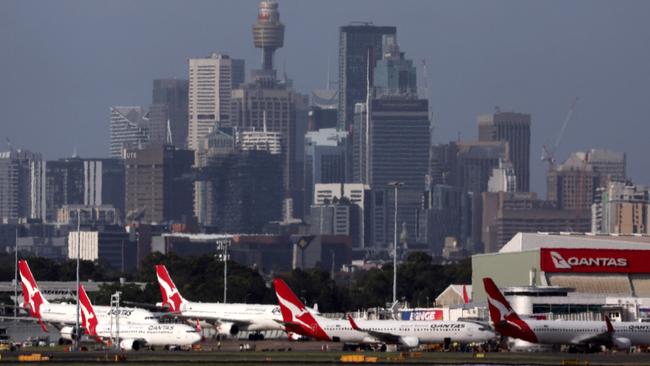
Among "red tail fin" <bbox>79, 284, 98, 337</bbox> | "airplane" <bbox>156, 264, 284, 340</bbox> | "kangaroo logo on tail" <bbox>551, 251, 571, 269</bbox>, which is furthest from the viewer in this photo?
"kangaroo logo on tail" <bbox>551, 251, 571, 269</bbox>

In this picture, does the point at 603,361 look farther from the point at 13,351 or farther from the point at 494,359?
the point at 13,351

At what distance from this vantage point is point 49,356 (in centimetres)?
12006

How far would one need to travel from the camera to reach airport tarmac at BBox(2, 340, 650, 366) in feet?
366

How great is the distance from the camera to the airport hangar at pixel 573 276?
163m

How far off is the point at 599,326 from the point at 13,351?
3704 cm

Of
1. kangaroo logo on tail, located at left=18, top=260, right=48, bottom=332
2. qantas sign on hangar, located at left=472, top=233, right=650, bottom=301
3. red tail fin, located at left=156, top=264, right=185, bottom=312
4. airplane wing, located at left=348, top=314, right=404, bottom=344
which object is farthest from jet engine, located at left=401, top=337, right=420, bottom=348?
red tail fin, located at left=156, top=264, right=185, bottom=312

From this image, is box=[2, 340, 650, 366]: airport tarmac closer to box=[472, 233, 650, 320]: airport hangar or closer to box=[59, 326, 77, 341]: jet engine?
box=[59, 326, 77, 341]: jet engine

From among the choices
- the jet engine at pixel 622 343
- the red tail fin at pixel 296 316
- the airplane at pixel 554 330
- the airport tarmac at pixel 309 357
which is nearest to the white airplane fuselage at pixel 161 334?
the airport tarmac at pixel 309 357

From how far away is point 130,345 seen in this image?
138250 millimetres

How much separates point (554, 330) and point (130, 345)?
27.8 m

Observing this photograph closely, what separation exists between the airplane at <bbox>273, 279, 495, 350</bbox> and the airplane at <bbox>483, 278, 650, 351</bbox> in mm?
5708

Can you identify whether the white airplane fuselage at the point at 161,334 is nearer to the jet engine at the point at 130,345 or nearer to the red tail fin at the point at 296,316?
the jet engine at the point at 130,345

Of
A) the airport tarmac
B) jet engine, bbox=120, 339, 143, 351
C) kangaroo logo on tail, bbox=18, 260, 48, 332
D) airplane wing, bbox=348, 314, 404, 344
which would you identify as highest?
kangaroo logo on tail, bbox=18, 260, 48, 332

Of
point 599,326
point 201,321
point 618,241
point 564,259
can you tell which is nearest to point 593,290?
point 564,259
